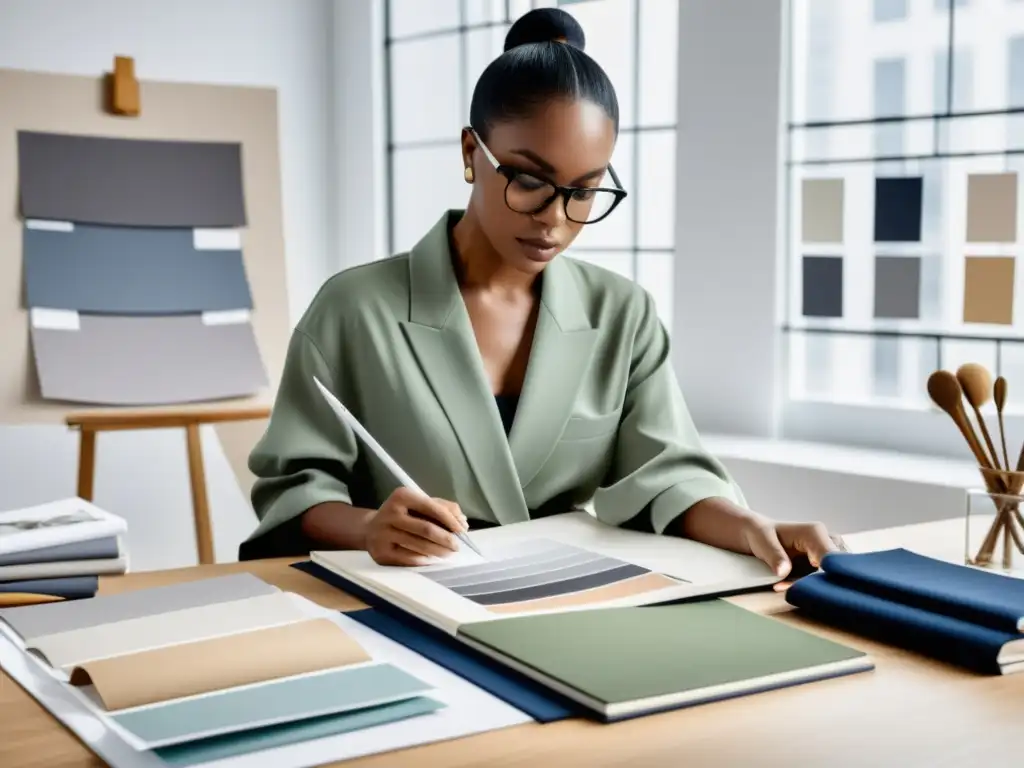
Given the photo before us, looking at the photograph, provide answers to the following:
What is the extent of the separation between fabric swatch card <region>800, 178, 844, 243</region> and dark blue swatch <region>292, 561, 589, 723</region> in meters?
1.58

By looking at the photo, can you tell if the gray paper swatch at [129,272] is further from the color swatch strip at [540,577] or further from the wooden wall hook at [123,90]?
the color swatch strip at [540,577]

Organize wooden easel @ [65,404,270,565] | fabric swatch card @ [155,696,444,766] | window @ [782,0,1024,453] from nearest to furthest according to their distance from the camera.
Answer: fabric swatch card @ [155,696,444,766] → window @ [782,0,1024,453] → wooden easel @ [65,404,270,565]

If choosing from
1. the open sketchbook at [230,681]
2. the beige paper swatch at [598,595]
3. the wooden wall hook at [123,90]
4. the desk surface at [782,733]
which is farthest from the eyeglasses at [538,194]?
the wooden wall hook at [123,90]

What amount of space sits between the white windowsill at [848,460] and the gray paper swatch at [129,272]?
1.18 meters

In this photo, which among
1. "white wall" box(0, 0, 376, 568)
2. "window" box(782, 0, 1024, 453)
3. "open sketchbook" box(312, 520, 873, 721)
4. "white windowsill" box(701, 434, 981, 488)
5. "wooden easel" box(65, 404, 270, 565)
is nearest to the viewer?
"open sketchbook" box(312, 520, 873, 721)

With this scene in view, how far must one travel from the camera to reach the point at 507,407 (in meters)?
1.67

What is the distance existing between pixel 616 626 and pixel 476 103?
2.52 feet

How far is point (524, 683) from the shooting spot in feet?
3.25

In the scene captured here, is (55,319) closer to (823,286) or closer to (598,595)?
(823,286)

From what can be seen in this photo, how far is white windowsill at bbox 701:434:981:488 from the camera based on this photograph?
2.19 m

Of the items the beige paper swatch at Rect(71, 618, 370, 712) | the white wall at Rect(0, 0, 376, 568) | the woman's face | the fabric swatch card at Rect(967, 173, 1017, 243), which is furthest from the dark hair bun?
the white wall at Rect(0, 0, 376, 568)

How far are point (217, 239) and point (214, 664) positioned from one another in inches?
84.6

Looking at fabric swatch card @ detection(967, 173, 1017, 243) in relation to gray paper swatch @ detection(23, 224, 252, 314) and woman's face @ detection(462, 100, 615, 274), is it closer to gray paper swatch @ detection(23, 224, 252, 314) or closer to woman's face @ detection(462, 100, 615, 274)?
woman's face @ detection(462, 100, 615, 274)

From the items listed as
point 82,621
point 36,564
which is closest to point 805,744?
point 82,621
